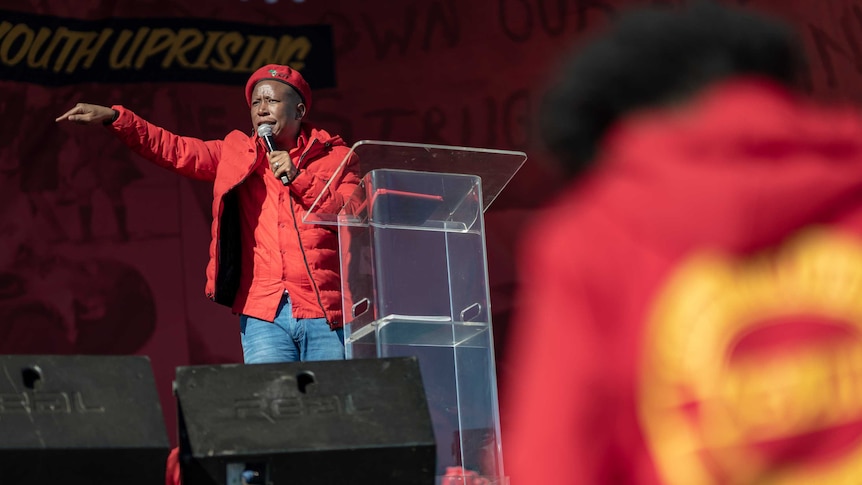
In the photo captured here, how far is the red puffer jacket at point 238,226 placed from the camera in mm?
3701

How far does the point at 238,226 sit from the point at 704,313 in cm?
292

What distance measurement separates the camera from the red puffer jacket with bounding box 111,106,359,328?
3.70m

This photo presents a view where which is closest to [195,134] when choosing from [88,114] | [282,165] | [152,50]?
[152,50]

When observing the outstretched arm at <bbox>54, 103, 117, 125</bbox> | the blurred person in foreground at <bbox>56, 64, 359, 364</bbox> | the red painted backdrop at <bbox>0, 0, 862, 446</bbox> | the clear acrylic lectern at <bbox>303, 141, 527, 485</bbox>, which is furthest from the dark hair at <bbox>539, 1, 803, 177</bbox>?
the red painted backdrop at <bbox>0, 0, 862, 446</bbox>

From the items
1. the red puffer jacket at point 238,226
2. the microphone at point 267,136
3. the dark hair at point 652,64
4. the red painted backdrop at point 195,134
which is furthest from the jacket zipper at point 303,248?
the dark hair at point 652,64

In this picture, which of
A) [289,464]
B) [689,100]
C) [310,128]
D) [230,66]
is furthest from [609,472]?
[230,66]

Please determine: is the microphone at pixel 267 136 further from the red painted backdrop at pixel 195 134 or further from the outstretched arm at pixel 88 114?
the red painted backdrop at pixel 195 134

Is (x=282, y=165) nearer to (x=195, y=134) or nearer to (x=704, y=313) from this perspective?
(x=195, y=134)

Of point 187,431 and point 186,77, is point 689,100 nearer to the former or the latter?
point 187,431

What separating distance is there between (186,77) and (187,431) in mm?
3226

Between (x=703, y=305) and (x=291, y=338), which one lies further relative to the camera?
(x=291, y=338)

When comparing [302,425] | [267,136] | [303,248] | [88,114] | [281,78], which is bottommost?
[302,425]

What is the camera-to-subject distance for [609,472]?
3.32 ft

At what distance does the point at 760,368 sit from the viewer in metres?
1.05
